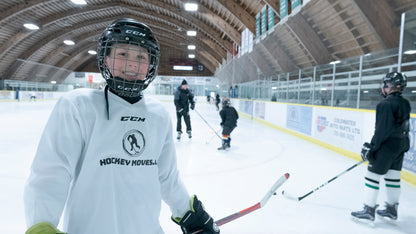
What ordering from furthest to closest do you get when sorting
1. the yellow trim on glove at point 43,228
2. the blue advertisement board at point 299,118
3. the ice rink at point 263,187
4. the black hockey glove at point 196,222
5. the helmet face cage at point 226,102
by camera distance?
the blue advertisement board at point 299,118 < the helmet face cage at point 226,102 < the ice rink at point 263,187 < the black hockey glove at point 196,222 < the yellow trim on glove at point 43,228

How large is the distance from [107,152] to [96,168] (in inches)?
2.3

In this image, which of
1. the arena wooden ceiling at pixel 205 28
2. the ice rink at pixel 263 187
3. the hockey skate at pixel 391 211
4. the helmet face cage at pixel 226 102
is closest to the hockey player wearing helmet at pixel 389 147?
the hockey skate at pixel 391 211

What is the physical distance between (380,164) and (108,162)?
245 centimetres

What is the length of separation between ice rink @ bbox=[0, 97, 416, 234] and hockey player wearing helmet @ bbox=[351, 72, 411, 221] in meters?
0.17

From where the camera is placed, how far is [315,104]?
22.1ft

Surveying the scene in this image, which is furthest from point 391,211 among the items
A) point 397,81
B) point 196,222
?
point 196,222

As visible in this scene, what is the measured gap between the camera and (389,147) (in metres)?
2.34

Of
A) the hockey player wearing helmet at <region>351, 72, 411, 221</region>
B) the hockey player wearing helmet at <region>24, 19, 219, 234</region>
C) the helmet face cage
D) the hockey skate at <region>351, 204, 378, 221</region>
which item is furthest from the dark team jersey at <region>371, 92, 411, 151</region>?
the helmet face cage

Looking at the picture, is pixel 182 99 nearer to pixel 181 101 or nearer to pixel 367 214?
pixel 181 101

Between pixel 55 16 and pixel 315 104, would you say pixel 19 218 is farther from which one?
pixel 55 16

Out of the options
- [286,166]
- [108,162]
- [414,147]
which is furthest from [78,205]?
[414,147]

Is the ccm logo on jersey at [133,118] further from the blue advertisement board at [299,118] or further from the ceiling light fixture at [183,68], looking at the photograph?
the ceiling light fixture at [183,68]

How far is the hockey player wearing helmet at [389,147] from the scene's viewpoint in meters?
2.29

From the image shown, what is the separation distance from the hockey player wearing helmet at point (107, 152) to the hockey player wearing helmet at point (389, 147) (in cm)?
219
